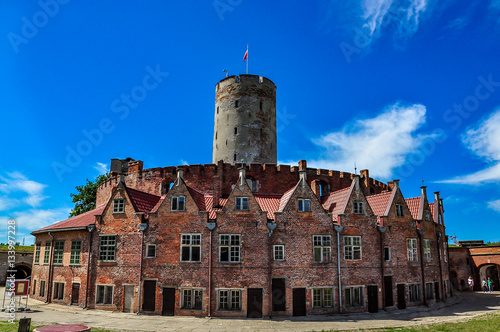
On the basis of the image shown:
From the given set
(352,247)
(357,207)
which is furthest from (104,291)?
(357,207)

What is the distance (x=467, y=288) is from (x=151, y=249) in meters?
45.0

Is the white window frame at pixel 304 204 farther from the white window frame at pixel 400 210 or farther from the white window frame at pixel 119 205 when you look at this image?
the white window frame at pixel 119 205

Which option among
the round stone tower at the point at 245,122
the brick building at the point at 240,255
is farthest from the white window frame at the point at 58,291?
the round stone tower at the point at 245,122

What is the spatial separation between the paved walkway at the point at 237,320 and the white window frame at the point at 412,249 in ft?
14.5

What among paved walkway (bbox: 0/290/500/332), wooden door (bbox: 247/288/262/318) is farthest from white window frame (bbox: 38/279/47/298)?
wooden door (bbox: 247/288/262/318)

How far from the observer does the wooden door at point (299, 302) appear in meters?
26.8

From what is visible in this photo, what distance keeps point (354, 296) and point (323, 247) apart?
4.50 metres

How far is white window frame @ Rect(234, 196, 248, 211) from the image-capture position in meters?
27.9

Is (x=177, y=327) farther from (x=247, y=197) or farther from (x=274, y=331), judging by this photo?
(x=247, y=197)

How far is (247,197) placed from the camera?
28000 millimetres

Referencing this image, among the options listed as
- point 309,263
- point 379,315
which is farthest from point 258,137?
point 379,315

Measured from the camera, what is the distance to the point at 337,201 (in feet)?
104

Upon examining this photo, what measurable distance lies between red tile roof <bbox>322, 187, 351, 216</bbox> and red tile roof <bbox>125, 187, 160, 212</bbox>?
1514 cm

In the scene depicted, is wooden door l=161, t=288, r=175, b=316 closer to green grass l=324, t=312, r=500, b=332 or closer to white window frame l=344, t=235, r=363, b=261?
white window frame l=344, t=235, r=363, b=261
